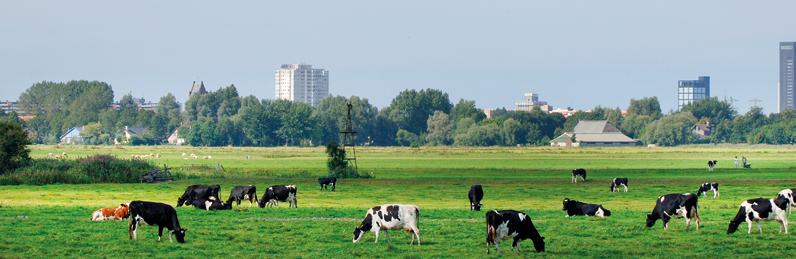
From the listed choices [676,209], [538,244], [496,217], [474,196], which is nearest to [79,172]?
[474,196]

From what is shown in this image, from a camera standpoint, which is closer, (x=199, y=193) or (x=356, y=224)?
(x=356, y=224)

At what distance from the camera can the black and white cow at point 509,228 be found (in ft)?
93.0

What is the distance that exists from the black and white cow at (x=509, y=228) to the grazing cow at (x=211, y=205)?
1692 centimetres

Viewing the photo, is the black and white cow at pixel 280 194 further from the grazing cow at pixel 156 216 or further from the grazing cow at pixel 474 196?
the grazing cow at pixel 156 216

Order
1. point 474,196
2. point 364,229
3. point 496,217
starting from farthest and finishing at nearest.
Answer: point 474,196 < point 364,229 < point 496,217

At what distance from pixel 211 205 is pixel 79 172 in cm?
2844

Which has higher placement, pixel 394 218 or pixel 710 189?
pixel 710 189

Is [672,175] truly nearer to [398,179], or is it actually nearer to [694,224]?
[398,179]

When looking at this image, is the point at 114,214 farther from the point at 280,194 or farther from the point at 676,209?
the point at 676,209

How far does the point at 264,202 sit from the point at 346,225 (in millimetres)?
11934

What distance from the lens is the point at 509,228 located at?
28.6 meters

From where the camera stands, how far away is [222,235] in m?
33.0

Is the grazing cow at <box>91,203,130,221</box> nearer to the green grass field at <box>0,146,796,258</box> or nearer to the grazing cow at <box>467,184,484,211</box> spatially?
the green grass field at <box>0,146,796,258</box>

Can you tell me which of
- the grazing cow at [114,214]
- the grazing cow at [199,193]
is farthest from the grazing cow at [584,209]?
the grazing cow at [114,214]
